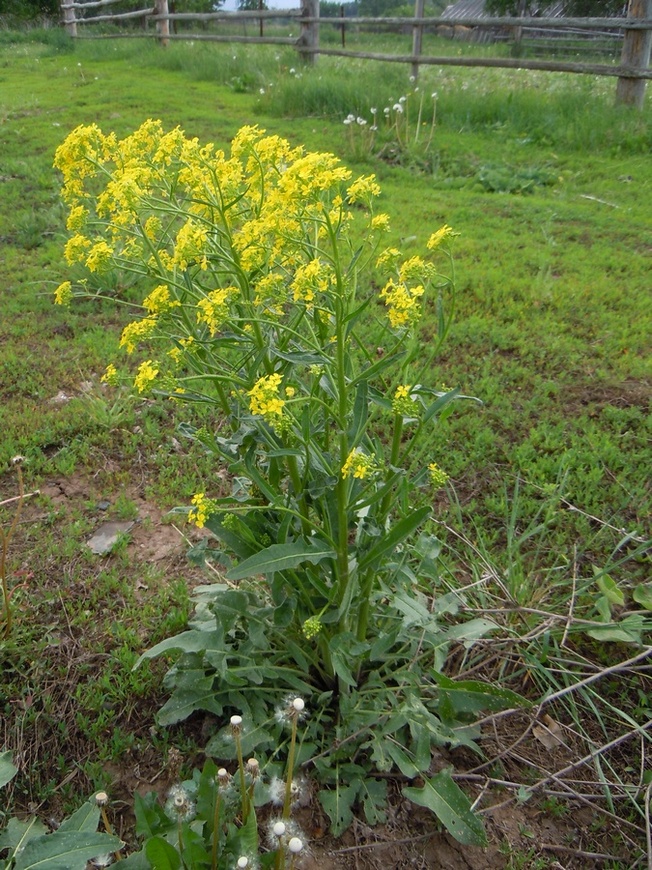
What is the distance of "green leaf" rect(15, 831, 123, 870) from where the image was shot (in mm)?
1369

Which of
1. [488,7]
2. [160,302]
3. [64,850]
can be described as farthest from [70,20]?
[64,850]

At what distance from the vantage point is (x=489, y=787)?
6.25 feet

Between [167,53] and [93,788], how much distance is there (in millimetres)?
12755

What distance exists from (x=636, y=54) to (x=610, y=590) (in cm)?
672

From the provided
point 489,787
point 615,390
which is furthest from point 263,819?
point 615,390

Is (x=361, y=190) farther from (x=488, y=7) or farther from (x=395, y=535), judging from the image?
(x=488, y=7)

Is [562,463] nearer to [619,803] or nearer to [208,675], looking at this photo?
[619,803]

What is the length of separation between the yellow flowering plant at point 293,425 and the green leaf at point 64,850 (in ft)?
1.49

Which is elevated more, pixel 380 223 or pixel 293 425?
pixel 380 223

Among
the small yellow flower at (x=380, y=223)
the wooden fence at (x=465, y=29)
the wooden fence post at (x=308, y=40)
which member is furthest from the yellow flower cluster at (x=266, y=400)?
the wooden fence post at (x=308, y=40)

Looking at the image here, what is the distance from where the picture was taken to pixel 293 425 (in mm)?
1829

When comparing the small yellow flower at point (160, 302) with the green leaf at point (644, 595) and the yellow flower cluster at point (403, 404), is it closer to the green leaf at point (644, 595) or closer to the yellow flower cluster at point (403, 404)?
the yellow flower cluster at point (403, 404)

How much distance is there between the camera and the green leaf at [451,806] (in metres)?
1.64

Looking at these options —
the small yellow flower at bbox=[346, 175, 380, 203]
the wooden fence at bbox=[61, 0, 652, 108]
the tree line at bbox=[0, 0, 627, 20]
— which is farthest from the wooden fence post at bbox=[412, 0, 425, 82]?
the small yellow flower at bbox=[346, 175, 380, 203]
